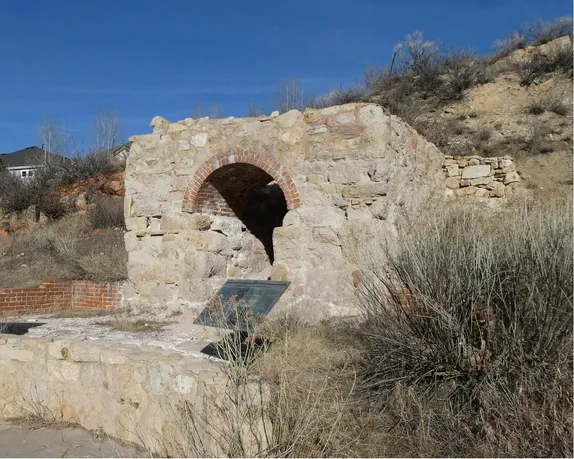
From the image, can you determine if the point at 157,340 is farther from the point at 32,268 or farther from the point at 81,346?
the point at 32,268

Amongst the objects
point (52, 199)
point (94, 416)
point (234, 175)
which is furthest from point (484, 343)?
point (52, 199)

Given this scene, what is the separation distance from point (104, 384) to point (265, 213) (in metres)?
5.59

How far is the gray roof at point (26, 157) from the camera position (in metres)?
20.3

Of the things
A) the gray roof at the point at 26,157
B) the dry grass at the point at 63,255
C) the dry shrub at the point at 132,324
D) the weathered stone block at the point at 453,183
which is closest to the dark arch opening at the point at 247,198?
the dry shrub at the point at 132,324

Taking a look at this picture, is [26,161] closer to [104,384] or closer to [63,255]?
[63,255]

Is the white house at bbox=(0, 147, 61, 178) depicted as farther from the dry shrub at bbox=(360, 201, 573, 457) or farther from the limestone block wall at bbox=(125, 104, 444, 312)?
the dry shrub at bbox=(360, 201, 573, 457)

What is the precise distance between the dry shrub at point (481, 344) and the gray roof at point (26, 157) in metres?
18.8

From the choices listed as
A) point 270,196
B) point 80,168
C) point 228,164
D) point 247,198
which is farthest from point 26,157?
point 228,164

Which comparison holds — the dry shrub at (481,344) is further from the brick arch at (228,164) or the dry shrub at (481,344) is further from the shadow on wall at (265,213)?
the shadow on wall at (265,213)

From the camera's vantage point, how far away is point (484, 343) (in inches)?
140

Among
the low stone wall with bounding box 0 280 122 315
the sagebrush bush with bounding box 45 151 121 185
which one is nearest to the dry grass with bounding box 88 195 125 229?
the sagebrush bush with bounding box 45 151 121 185

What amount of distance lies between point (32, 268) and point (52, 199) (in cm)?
571

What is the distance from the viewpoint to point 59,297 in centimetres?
976

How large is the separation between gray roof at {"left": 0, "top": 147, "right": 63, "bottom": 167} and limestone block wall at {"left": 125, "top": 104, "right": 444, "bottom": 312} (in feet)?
42.3
